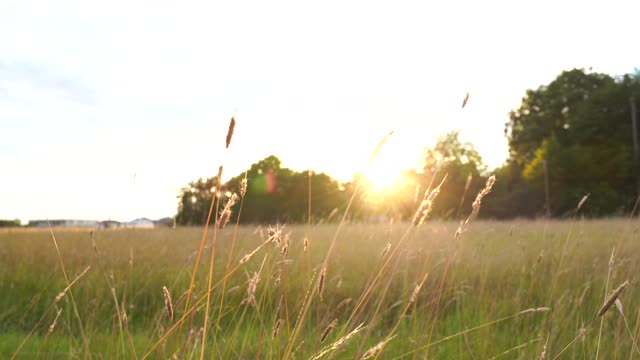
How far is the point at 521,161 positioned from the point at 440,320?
132 feet

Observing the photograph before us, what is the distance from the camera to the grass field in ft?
8.38

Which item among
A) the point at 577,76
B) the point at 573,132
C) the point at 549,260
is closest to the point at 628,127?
the point at 573,132

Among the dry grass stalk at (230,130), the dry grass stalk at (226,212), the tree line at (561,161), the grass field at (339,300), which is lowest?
the grass field at (339,300)

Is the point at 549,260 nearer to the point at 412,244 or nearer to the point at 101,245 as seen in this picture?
the point at 412,244

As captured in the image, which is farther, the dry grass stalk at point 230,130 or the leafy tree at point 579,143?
the leafy tree at point 579,143

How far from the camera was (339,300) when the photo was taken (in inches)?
170

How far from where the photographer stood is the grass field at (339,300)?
255 centimetres

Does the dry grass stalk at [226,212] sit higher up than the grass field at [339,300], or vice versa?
the dry grass stalk at [226,212]

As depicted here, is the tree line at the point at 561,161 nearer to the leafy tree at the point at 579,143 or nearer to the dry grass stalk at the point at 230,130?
the leafy tree at the point at 579,143

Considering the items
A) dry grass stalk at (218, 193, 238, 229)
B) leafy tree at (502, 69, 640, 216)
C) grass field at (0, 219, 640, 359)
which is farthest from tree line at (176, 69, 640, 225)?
dry grass stalk at (218, 193, 238, 229)

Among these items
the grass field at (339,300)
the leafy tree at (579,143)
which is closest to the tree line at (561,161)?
the leafy tree at (579,143)

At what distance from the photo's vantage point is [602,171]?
34.8 metres

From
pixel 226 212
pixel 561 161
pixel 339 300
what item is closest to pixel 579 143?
pixel 561 161

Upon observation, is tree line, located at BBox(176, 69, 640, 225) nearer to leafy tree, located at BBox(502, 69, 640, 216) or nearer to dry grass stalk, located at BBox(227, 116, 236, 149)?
leafy tree, located at BBox(502, 69, 640, 216)
